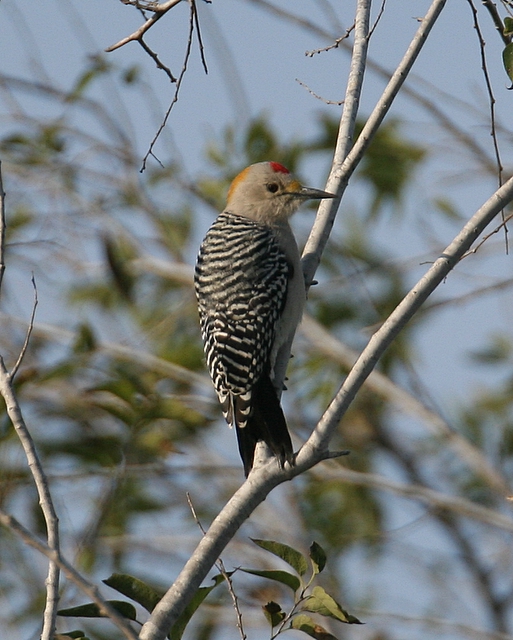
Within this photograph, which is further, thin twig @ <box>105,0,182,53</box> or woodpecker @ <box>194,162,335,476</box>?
woodpecker @ <box>194,162,335,476</box>

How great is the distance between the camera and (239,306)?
479cm

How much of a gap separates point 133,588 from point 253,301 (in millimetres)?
2140

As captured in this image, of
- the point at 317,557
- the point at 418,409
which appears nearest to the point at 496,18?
the point at 317,557

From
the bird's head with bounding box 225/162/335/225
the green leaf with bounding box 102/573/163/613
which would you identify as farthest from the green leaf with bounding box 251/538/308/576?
the bird's head with bounding box 225/162/335/225

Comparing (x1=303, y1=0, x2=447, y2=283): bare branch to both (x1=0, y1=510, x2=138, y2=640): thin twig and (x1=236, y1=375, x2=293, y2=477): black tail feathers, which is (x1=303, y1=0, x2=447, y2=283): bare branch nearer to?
(x1=236, y1=375, x2=293, y2=477): black tail feathers

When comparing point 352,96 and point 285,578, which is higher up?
point 352,96

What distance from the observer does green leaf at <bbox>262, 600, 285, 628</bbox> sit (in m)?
2.95

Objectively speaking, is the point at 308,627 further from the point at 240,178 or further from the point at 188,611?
the point at 240,178

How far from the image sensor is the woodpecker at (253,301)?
4.29 meters

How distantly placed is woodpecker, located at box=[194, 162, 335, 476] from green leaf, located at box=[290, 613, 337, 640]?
32.7 inches

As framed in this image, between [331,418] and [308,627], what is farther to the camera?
[331,418]

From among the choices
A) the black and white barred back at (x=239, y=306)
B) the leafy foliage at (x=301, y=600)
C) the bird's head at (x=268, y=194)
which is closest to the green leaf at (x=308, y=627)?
the leafy foliage at (x=301, y=600)

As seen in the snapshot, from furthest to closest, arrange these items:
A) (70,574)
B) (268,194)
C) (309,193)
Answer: (268,194)
(309,193)
(70,574)

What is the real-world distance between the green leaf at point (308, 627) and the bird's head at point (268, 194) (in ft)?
9.80
